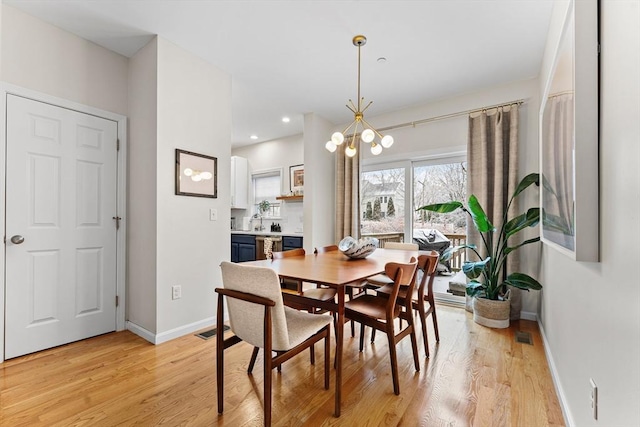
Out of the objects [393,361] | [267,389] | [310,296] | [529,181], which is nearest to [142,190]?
[310,296]

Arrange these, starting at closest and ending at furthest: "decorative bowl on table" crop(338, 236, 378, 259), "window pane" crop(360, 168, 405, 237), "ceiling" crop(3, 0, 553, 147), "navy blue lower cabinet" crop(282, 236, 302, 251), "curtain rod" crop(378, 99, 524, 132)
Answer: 1. "ceiling" crop(3, 0, 553, 147)
2. "decorative bowl on table" crop(338, 236, 378, 259)
3. "curtain rod" crop(378, 99, 524, 132)
4. "window pane" crop(360, 168, 405, 237)
5. "navy blue lower cabinet" crop(282, 236, 302, 251)

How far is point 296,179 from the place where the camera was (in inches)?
207

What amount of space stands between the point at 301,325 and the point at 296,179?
12.6ft

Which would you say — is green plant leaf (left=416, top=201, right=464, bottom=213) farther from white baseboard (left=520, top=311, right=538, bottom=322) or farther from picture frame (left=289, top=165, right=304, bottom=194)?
picture frame (left=289, top=165, right=304, bottom=194)

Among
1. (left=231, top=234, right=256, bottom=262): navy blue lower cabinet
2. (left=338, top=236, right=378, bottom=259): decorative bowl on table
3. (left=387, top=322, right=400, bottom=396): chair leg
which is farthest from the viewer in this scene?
(left=231, top=234, right=256, bottom=262): navy blue lower cabinet

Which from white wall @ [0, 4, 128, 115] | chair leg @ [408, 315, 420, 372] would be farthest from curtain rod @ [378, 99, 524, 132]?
white wall @ [0, 4, 128, 115]

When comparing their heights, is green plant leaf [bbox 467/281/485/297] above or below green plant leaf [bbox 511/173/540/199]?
below

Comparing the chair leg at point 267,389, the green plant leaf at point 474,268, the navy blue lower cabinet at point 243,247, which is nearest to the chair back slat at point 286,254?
the chair leg at point 267,389

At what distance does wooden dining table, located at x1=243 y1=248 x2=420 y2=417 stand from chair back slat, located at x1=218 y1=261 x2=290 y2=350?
9.5 inches

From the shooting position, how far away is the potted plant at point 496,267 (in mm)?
2723

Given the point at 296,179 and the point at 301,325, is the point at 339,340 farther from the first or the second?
the point at 296,179

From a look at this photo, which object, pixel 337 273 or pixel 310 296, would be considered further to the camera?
pixel 310 296

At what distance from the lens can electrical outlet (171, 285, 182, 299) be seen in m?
2.60

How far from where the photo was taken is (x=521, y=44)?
8.36 feet
